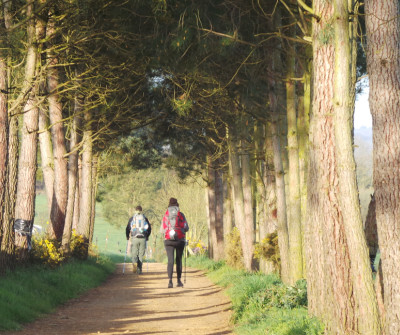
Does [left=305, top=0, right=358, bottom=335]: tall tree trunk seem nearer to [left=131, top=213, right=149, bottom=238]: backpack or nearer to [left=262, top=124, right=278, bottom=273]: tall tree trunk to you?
[left=262, top=124, right=278, bottom=273]: tall tree trunk

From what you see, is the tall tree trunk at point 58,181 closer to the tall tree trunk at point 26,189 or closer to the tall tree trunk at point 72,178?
the tall tree trunk at point 72,178

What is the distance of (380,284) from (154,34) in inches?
253

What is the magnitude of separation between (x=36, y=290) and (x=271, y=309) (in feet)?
14.6

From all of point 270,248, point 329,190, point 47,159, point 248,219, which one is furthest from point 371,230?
point 47,159

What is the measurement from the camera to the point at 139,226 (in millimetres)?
19078

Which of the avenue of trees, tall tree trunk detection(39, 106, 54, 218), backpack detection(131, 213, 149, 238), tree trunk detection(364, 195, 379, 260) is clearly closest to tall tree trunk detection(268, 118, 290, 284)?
the avenue of trees

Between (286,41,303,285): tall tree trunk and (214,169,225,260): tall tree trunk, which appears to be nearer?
(286,41,303,285): tall tree trunk

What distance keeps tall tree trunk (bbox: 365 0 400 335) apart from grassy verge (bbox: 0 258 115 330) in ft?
16.4

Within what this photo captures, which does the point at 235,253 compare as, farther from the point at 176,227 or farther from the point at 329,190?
the point at 329,190

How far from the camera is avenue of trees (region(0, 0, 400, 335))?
271 inches

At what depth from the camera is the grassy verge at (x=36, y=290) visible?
929cm

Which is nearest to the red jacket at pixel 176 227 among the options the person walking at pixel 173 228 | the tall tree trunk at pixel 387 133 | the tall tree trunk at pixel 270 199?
the person walking at pixel 173 228

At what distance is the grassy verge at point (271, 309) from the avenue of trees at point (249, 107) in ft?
1.22

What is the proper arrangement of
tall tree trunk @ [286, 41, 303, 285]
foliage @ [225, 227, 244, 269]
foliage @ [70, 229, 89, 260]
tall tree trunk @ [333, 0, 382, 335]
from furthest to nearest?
foliage @ [225, 227, 244, 269] < foliage @ [70, 229, 89, 260] < tall tree trunk @ [286, 41, 303, 285] < tall tree trunk @ [333, 0, 382, 335]
